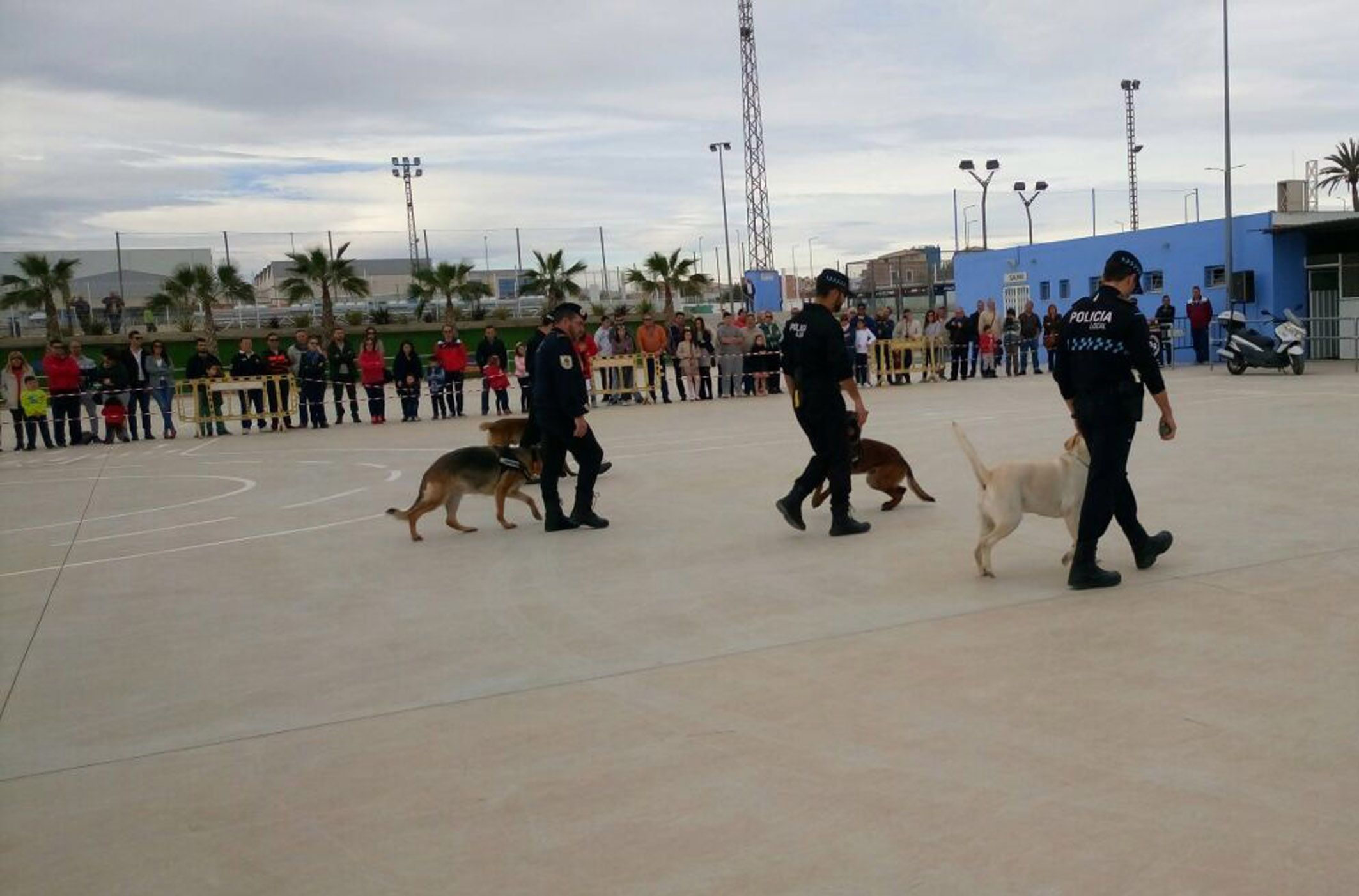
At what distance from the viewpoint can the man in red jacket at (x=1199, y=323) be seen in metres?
25.1

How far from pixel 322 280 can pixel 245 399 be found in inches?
897

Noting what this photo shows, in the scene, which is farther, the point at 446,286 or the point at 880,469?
the point at 446,286

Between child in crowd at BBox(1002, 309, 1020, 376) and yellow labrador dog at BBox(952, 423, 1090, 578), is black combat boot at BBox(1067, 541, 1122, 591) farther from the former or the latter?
child in crowd at BBox(1002, 309, 1020, 376)

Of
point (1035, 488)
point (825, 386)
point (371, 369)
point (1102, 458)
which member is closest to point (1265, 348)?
point (371, 369)

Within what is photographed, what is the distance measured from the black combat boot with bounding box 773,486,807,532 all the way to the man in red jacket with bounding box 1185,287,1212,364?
1963 centimetres

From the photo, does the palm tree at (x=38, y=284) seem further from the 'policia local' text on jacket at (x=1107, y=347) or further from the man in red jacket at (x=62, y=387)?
the 'policia local' text on jacket at (x=1107, y=347)

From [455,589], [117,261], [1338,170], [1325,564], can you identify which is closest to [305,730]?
[455,589]

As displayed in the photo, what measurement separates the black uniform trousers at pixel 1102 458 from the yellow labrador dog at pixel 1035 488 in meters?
0.17

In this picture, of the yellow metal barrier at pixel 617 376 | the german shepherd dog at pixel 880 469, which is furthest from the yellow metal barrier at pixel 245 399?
the german shepherd dog at pixel 880 469

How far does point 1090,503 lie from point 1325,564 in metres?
1.42

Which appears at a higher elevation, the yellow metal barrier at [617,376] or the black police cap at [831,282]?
the black police cap at [831,282]

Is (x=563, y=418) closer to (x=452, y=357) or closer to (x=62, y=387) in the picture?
(x=452, y=357)

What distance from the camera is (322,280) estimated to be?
1666 inches

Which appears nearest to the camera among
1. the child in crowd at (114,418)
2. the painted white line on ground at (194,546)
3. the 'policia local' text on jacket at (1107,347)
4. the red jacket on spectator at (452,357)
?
the 'policia local' text on jacket at (1107,347)
